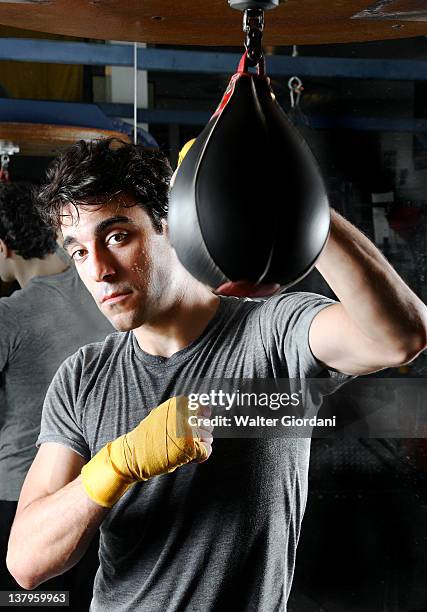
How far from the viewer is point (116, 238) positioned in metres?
1.65

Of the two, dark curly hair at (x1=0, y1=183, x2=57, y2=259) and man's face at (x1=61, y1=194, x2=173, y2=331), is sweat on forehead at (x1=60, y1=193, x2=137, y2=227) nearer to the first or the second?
man's face at (x1=61, y1=194, x2=173, y2=331)

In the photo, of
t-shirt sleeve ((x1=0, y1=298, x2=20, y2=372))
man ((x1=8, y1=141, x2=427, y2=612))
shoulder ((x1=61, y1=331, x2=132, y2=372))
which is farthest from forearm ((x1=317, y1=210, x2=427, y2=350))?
t-shirt sleeve ((x1=0, y1=298, x2=20, y2=372))

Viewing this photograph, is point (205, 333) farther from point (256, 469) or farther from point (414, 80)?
point (414, 80)

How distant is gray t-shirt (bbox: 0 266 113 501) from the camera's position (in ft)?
6.07

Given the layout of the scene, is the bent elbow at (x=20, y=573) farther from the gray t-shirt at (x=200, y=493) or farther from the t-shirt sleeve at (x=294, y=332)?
the t-shirt sleeve at (x=294, y=332)

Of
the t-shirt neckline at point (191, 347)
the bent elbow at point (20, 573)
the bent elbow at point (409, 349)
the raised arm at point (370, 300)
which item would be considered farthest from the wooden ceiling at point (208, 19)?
the bent elbow at point (20, 573)

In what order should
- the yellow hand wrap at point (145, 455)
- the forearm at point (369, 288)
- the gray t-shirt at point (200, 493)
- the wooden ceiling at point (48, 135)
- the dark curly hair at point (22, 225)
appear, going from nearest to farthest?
the forearm at point (369, 288), the yellow hand wrap at point (145, 455), the gray t-shirt at point (200, 493), the wooden ceiling at point (48, 135), the dark curly hair at point (22, 225)

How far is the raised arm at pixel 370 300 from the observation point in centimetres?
100

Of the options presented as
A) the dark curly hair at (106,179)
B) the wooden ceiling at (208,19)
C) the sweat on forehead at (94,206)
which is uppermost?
the wooden ceiling at (208,19)

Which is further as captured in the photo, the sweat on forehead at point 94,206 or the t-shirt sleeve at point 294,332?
the sweat on forehead at point 94,206

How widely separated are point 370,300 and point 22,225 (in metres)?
1.04

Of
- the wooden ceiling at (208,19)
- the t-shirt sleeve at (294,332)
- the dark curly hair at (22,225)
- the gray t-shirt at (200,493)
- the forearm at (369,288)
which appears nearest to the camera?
the wooden ceiling at (208,19)

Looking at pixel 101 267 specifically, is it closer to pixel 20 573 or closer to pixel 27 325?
pixel 27 325

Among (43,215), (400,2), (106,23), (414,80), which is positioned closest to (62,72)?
(43,215)
